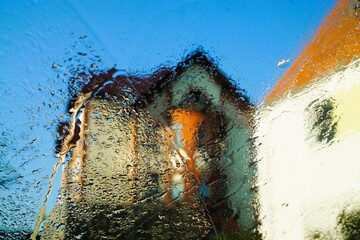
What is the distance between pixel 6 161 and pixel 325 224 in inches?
99.8

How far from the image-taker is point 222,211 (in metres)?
2.56

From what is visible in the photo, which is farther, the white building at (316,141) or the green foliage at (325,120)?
the green foliage at (325,120)

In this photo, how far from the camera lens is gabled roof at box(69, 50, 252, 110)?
157cm

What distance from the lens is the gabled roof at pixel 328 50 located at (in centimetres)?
178

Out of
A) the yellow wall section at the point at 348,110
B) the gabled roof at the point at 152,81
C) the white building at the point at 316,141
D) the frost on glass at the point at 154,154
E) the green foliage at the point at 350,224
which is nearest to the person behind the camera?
the gabled roof at the point at 152,81

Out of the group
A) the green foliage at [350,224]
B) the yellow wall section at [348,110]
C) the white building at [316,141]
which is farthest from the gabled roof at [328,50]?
the green foliage at [350,224]

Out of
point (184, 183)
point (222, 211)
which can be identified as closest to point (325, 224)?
point (222, 211)

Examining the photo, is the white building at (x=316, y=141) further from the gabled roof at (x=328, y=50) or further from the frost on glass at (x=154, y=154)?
the frost on glass at (x=154, y=154)

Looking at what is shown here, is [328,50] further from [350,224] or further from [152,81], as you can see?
[350,224]

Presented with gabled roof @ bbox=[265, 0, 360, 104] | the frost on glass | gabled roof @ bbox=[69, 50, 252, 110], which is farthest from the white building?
gabled roof @ bbox=[69, 50, 252, 110]

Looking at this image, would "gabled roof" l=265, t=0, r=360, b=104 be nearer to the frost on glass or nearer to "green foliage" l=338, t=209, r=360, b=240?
the frost on glass

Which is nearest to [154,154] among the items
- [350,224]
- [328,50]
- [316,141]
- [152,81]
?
[152,81]

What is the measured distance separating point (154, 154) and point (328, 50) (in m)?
1.31

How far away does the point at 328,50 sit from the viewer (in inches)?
72.4
